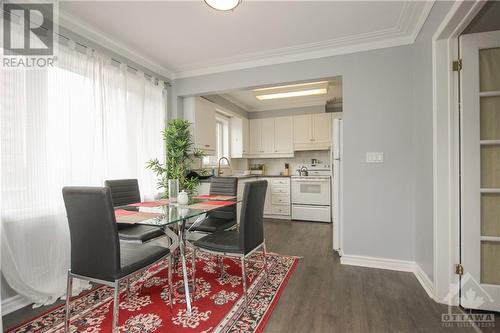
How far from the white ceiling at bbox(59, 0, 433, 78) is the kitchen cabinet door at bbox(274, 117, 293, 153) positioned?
2400mm

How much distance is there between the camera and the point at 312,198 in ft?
15.6

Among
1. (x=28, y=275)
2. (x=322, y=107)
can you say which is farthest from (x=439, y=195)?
(x=322, y=107)

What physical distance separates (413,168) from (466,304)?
126 centimetres

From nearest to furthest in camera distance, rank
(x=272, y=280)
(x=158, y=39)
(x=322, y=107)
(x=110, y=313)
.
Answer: (x=110, y=313) → (x=272, y=280) → (x=158, y=39) → (x=322, y=107)

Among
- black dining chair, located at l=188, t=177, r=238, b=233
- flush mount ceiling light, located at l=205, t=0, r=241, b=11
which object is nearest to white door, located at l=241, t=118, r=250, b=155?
black dining chair, located at l=188, t=177, r=238, b=233

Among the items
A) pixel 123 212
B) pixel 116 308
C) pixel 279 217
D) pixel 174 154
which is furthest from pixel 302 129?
pixel 116 308

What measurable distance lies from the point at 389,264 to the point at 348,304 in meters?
1.01

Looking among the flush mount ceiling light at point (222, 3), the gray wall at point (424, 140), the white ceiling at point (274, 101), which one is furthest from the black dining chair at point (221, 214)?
the white ceiling at point (274, 101)

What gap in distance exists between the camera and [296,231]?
4.11 meters

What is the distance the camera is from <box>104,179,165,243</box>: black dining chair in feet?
7.05

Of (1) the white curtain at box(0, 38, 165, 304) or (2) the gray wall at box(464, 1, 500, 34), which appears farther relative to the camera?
(1) the white curtain at box(0, 38, 165, 304)

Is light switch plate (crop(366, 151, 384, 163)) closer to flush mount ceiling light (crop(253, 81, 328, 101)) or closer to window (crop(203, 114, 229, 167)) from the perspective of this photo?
flush mount ceiling light (crop(253, 81, 328, 101))

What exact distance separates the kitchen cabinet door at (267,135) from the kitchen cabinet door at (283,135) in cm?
10

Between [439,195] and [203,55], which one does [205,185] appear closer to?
[203,55]
